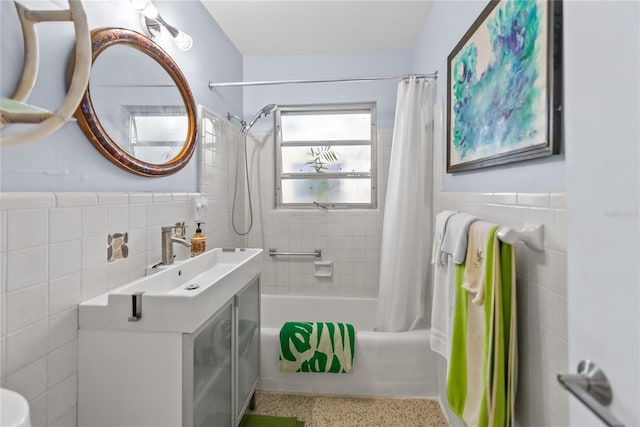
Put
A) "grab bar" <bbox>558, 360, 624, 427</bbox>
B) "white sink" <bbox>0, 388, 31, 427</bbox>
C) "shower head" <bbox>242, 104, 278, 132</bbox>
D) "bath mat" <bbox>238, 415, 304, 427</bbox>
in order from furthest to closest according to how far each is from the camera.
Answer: "shower head" <bbox>242, 104, 278, 132</bbox> → "bath mat" <bbox>238, 415, 304, 427</bbox> → "white sink" <bbox>0, 388, 31, 427</bbox> → "grab bar" <bbox>558, 360, 624, 427</bbox>

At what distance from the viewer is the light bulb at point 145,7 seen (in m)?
1.42

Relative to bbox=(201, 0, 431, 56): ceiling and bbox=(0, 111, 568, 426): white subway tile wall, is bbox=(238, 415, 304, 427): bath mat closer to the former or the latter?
bbox=(0, 111, 568, 426): white subway tile wall

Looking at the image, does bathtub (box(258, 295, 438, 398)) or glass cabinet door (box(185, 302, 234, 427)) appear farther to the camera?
bathtub (box(258, 295, 438, 398))

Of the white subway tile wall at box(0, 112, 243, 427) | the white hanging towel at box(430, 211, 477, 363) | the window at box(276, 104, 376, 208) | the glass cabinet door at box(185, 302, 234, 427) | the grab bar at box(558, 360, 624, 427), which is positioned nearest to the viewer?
the grab bar at box(558, 360, 624, 427)

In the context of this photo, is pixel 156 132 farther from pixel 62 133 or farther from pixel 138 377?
pixel 138 377

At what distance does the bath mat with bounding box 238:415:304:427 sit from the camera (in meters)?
1.82

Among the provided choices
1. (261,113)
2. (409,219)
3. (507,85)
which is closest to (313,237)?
(409,219)

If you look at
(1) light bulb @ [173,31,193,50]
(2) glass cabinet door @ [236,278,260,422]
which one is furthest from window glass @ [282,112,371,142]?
(2) glass cabinet door @ [236,278,260,422]

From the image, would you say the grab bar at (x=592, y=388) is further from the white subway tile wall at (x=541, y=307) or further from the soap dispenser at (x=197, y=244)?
the soap dispenser at (x=197, y=244)

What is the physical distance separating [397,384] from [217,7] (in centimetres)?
280

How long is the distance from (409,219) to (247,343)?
1308 millimetres

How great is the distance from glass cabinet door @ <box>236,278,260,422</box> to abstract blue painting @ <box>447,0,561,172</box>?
4.28ft

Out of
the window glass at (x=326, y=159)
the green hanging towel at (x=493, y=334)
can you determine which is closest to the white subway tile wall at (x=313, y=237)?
the window glass at (x=326, y=159)

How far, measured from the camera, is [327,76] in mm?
2949
